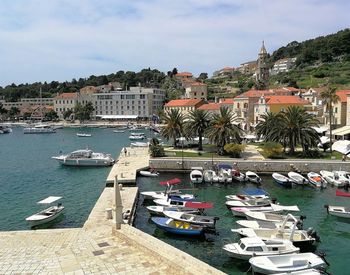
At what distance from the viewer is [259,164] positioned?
47.4 metres

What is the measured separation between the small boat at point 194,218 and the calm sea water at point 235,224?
2.85 feet

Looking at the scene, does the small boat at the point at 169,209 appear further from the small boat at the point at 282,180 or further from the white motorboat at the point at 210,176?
the small boat at the point at 282,180

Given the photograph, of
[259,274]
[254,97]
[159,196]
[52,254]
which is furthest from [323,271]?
[254,97]

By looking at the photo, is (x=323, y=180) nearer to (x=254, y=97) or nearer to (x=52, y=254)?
(x=52, y=254)

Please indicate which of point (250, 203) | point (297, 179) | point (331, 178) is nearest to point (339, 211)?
point (250, 203)

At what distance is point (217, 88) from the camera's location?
177500mm

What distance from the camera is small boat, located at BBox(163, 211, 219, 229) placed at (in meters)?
26.6

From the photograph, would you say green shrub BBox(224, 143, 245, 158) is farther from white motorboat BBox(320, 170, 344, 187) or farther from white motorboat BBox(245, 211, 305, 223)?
white motorboat BBox(245, 211, 305, 223)

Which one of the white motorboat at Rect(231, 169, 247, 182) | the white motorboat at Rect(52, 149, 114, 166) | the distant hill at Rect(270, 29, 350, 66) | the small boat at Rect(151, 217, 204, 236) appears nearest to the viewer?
the small boat at Rect(151, 217, 204, 236)

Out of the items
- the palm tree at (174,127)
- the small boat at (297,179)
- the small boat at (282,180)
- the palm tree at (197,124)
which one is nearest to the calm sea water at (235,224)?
the small boat at (282,180)

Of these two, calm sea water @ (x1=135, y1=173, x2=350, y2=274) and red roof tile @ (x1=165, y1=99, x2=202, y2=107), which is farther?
red roof tile @ (x1=165, y1=99, x2=202, y2=107)

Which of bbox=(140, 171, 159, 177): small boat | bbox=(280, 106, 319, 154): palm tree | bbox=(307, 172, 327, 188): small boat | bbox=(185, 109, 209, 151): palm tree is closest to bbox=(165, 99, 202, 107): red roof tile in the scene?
bbox=(185, 109, 209, 151): palm tree

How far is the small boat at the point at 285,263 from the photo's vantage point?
767 inches

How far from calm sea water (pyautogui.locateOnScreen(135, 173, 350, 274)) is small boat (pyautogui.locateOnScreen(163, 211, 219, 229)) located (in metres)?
0.87
